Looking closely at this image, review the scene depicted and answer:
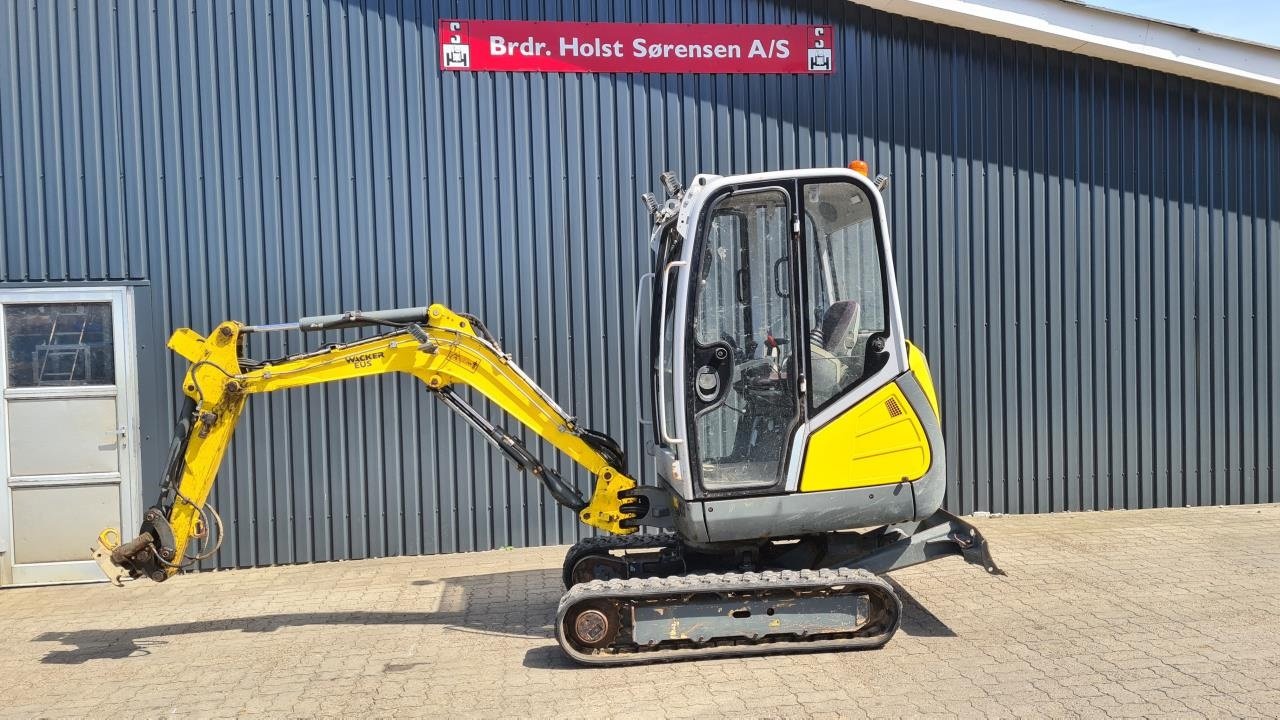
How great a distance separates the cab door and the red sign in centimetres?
352

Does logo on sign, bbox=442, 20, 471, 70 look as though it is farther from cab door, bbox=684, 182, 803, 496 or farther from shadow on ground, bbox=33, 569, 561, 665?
shadow on ground, bbox=33, 569, 561, 665

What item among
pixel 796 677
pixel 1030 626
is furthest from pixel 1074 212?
pixel 796 677

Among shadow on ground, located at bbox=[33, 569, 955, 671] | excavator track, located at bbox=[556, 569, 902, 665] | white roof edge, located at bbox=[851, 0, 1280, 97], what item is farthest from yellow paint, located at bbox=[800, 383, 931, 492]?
white roof edge, located at bbox=[851, 0, 1280, 97]

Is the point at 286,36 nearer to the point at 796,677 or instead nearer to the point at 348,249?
the point at 348,249

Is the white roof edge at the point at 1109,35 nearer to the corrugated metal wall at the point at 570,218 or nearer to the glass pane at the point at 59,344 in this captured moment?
the corrugated metal wall at the point at 570,218

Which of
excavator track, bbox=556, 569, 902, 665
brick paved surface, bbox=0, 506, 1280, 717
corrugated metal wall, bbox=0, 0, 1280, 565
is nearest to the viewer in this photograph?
brick paved surface, bbox=0, 506, 1280, 717

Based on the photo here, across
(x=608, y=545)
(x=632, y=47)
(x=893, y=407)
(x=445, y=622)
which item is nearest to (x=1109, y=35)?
(x=632, y=47)

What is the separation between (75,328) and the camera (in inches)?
327

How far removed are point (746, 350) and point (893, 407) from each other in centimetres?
85

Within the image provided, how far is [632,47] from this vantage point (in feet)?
29.1

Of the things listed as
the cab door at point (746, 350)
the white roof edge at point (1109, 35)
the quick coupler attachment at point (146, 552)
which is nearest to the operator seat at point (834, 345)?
the cab door at point (746, 350)

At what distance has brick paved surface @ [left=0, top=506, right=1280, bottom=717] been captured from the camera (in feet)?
17.1

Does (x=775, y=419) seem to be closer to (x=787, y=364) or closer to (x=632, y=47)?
(x=787, y=364)

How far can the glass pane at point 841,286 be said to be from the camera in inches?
228
